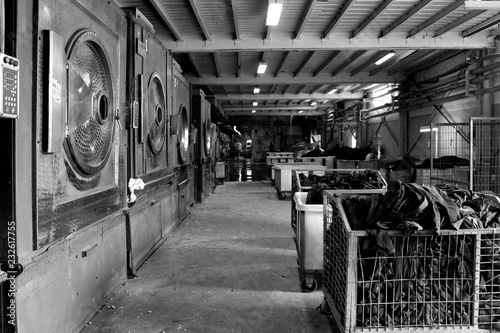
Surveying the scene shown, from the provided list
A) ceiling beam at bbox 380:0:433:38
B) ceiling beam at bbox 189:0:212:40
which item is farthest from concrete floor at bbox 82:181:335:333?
ceiling beam at bbox 380:0:433:38

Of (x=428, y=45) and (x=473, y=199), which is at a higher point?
(x=428, y=45)

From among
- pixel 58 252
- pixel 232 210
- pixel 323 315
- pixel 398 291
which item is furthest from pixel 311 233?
pixel 232 210

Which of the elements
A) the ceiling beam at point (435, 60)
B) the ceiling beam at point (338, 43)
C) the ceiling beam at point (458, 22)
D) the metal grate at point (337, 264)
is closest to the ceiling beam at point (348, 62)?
the ceiling beam at point (338, 43)

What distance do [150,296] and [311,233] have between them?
1652mm

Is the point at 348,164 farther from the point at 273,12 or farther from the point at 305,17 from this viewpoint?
the point at 273,12

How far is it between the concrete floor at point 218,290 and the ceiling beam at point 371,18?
3.85m

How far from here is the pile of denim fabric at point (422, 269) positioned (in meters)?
2.19

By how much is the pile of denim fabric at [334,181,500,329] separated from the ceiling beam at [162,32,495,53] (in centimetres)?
515

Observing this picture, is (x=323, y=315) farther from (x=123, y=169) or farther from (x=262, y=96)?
(x=262, y=96)

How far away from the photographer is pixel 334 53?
8.23 m

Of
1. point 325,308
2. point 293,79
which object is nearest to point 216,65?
point 293,79

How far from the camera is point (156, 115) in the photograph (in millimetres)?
4598

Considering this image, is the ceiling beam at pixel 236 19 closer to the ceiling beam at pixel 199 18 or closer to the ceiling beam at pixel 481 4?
the ceiling beam at pixel 199 18

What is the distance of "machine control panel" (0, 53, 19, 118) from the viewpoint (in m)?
1.65
